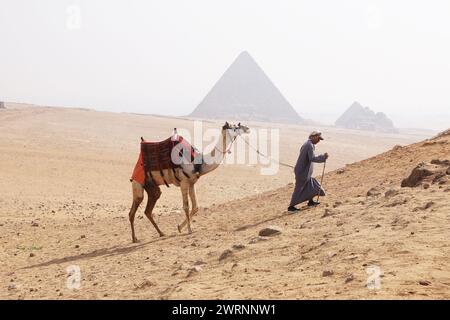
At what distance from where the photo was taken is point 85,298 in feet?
21.3

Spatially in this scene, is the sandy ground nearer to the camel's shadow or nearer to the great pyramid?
the camel's shadow

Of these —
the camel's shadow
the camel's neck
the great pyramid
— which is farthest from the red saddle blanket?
the great pyramid

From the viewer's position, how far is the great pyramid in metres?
164

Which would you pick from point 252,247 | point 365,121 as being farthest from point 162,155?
point 365,121

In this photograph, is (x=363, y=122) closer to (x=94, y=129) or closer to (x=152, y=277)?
(x=94, y=129)

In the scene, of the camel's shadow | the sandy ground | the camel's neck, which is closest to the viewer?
the sandy ground

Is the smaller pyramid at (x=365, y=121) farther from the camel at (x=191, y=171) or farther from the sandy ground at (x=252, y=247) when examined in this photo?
the camel at (x=191, y=171)

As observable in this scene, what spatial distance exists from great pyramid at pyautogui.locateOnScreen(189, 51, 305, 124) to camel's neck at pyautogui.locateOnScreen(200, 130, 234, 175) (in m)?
147

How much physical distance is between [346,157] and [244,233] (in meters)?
47.7

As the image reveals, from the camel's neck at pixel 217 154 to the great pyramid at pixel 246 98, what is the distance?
147179 millimetres

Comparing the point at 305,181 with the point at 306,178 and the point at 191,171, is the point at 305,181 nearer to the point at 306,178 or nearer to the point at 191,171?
the point at 306,178

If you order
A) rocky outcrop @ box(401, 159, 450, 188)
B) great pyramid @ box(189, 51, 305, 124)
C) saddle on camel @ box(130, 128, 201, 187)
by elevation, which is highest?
great pyramid @ box(189, 51, 305, 124)

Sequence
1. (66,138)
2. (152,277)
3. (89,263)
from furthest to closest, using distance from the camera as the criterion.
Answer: (66,138) < (89,263) < (152,277)
